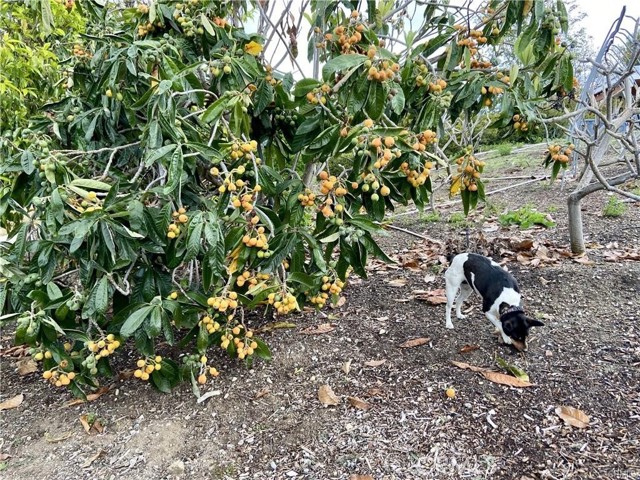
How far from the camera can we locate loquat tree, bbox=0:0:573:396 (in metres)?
1.66

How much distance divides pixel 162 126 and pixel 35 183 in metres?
0.77

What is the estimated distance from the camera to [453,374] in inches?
82.6

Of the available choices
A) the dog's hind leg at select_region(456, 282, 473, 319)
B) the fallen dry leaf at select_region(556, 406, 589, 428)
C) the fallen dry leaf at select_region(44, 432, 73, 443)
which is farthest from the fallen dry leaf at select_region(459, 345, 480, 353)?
the fallen dry leaf at select_region(44, 432, 73, 443)

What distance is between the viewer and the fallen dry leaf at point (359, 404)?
1972 mm

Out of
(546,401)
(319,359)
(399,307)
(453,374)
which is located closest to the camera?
(546,401)

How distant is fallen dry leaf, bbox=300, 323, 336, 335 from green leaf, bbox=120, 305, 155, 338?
1.00 metres

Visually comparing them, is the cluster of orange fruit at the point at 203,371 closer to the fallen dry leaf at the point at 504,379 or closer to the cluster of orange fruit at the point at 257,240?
the cluster of orange fruit at the point at 257,240

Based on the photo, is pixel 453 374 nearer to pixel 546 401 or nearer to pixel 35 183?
pixel 546 401

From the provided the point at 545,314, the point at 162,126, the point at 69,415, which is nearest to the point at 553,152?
the point at 545,314

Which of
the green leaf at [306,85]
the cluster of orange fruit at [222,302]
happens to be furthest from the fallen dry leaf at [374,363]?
the green leaf at [306,85]

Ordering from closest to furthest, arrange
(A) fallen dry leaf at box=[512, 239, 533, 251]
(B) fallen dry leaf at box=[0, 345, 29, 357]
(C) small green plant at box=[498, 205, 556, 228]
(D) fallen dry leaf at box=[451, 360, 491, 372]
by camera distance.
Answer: (D) fallen dry leaf at box=[451, 360, 491, 372] → (B) fallen dry leaf at box=[0, 345, 29, 357] → (A) fallen dry leaf at box=[512, 239, 533, 251] → (C) small green plant at box=[498, 205, 556, 228]

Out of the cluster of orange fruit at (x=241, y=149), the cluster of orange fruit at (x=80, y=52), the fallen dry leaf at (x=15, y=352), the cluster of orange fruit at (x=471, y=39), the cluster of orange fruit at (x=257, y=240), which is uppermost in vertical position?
the cluster of orange fruit at (x=80, y=52)

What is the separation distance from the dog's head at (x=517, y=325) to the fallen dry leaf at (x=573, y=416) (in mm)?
387

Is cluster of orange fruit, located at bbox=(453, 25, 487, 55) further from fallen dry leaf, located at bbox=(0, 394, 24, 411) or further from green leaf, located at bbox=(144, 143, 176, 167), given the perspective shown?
fallen dry leaf, located at bbox=(0, 394, 24, 411)
